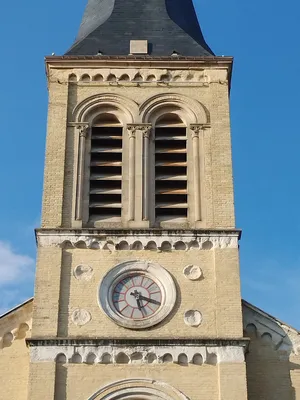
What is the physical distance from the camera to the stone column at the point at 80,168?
66.4 feet

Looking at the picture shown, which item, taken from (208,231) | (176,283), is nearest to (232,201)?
(208,231)

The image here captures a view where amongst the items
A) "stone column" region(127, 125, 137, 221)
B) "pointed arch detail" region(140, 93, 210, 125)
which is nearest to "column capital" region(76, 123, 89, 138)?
"stone column" region(127, 125, 137, 221)

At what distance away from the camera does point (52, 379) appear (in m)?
18.0

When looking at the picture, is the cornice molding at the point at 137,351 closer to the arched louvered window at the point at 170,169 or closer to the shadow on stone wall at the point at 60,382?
the shadow on stone wall at the point at 60,382

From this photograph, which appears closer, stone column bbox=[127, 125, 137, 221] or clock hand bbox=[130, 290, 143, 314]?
clock hand bbox=[130, 290, 143, 314]

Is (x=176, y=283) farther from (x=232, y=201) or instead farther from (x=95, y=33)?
(x=95, y=33)

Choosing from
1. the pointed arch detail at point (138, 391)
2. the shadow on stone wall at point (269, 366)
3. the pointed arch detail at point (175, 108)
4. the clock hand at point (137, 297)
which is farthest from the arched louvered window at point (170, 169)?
the pointed arch detail at point (138, 391)

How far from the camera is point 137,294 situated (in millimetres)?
19219

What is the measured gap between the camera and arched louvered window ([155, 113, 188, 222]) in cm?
2061

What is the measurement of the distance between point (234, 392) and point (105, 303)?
3.17 meters

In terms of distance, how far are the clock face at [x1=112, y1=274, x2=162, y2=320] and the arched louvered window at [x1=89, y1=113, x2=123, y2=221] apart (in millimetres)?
1664

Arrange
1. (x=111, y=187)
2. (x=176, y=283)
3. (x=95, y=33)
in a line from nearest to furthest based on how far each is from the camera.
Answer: (x=176, y=283)
(x=111, y=187)
(x=95, y=33)

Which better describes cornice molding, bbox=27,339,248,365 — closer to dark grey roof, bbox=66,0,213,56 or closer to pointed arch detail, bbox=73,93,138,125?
pointed arch detail, bbox=73,93,138,125

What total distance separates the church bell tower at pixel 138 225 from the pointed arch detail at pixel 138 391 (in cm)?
3
